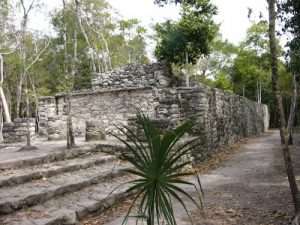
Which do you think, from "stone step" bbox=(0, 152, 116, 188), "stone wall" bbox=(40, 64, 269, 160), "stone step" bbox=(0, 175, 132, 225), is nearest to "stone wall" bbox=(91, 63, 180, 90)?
"stone wall" bbox=(40, 64, 269, 160)

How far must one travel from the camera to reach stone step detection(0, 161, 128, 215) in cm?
488

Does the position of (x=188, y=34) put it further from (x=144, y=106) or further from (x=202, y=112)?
(x=202, y=112)

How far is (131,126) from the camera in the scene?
9836 mm

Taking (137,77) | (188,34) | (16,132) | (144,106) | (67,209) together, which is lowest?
(67,209)

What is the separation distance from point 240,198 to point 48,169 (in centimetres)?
361

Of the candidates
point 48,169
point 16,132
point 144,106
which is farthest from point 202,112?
point 16,132

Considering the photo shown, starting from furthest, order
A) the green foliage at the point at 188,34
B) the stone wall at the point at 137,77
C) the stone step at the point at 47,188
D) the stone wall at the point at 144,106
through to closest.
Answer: the green foliage at the point at 188,34 < the stone wall at the point at 137,77 < the stone wall at the point at 144,106 < the stone step at the point at 47,188

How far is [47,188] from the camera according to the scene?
5605mm

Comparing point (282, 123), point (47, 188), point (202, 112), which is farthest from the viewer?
point (202, 112)

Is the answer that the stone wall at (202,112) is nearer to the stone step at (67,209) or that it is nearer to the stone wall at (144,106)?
the stone wall at (144,106)

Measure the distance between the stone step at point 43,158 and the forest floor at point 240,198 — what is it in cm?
212

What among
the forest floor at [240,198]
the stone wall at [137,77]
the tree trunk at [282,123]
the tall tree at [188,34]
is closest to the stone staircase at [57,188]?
the forest floor at [240,198]

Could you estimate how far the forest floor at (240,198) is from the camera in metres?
4.97

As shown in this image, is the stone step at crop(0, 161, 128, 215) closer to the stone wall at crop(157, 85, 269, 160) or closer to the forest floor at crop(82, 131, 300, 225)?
the forest floor at crop(82, 131, 300, 225)
